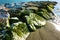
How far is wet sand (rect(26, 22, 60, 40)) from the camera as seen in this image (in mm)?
3875

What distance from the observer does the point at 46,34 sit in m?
4.06

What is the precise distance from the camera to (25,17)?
4531 mm

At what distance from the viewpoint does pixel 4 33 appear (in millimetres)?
3760

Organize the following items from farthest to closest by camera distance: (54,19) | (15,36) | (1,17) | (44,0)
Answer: (44,0) < (54,19) < (1,17) < (15,36)

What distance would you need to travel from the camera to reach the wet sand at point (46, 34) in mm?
3875

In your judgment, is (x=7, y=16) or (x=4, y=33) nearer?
(x=4, y=33)

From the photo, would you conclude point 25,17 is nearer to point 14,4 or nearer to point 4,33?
point 4,33

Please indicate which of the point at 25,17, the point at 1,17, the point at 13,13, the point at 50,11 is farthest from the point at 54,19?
the point at 1,17

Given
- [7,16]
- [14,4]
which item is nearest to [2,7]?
[14,4]

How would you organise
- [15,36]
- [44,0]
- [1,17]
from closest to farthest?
[15,36], [1,17], [44,0]

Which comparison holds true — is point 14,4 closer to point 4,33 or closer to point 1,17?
point 1,17

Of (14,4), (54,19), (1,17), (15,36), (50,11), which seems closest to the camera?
(15,36)

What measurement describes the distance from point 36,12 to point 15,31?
1.46 m

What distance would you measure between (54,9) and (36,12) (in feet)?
2.81
